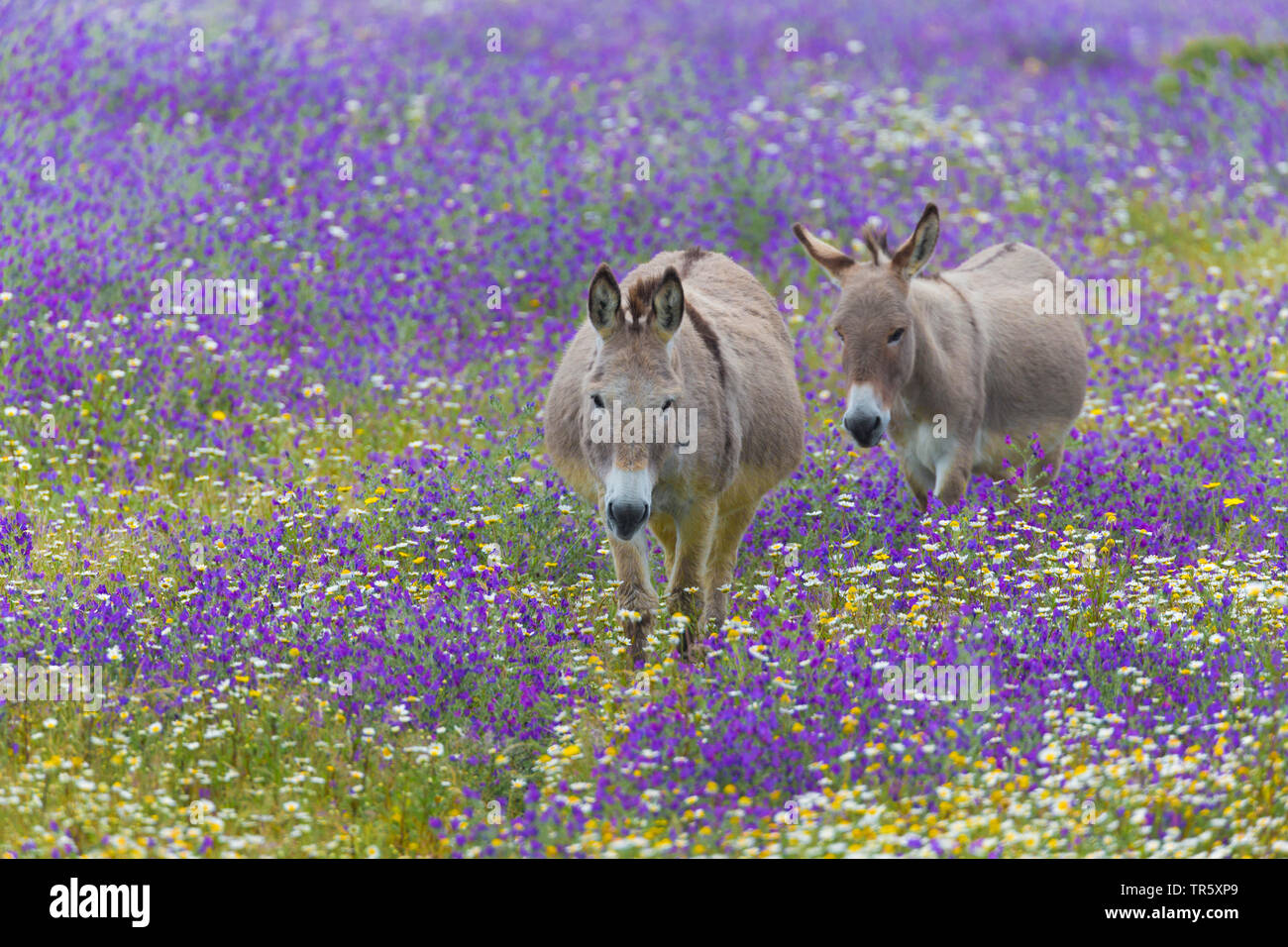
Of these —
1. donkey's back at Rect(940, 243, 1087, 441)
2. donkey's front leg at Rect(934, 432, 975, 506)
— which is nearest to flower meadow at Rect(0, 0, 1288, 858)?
donkey's front leg at Rect(934, 432, 975, 506)

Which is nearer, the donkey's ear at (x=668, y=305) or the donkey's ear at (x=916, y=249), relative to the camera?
the donkey's ear at (x=668, y=305)

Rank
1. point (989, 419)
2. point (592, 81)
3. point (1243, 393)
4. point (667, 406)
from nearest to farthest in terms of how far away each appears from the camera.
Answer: point (667, 406)
point (989, 419)
point (1243, 393)
point (592, 81)

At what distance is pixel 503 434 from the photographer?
357 inches

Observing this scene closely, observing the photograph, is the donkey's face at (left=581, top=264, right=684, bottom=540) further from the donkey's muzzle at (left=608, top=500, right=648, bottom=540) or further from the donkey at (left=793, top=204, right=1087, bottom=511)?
the donkey at (left=793, top=204, right=1087, bottom=511)

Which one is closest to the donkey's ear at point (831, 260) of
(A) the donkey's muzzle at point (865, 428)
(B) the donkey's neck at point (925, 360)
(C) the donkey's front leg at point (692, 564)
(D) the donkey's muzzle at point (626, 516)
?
(B) the donkey's neck at point (925, 360)

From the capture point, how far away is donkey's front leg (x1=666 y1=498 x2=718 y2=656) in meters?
6.61

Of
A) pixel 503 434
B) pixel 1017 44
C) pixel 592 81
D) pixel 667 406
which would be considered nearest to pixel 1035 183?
pixel 592 81

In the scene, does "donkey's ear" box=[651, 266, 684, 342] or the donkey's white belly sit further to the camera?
the donkey's white belly

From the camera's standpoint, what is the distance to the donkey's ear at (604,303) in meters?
5.96

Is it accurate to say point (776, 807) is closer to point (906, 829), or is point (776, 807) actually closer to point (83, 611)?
point (906, 829)

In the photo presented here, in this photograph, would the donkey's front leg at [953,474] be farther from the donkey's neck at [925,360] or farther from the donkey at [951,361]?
the donkey's neck at [925,360]

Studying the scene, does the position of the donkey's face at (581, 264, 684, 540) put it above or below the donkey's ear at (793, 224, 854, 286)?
below

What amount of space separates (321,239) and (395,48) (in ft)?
19.9

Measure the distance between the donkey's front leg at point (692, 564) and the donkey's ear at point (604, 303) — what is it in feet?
3.12
